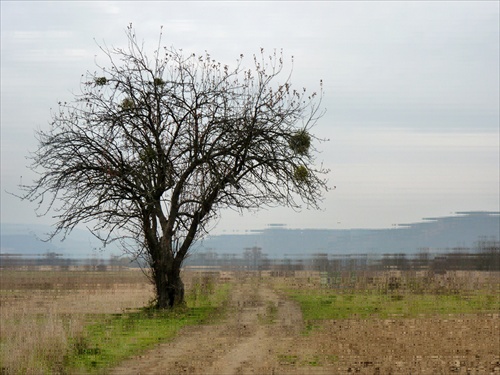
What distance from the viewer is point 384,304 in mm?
29328

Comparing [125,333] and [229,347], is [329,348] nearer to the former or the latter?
[229,347]

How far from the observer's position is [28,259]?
76188 mm

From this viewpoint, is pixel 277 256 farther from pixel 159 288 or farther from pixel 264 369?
pixel 264 369

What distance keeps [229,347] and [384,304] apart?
1368 centimetres

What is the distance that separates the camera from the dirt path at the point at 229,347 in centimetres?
1413

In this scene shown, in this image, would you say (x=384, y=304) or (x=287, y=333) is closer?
→ (x=287, y=333)

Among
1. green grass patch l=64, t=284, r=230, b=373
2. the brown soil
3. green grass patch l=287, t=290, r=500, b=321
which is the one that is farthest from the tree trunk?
green grass patch l=287, t=290, r=500, b=321

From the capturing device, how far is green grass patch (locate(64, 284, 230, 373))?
15.3m

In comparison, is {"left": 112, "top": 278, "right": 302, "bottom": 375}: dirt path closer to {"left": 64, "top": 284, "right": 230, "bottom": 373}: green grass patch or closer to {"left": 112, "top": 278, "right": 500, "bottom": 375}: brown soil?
{"left": 112, "top": 278, "right": 500, "bottom": 375}: brown soil

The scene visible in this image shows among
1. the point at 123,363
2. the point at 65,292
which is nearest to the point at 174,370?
the point at 123,363

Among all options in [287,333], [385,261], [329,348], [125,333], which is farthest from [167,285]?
[385,261]

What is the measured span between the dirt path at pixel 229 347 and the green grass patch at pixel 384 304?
155cm

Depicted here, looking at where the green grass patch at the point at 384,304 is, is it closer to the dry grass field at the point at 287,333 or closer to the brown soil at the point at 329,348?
the dry grass field at the point at 287,333

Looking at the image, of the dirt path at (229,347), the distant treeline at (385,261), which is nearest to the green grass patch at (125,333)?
the dirt path at (229,347)
